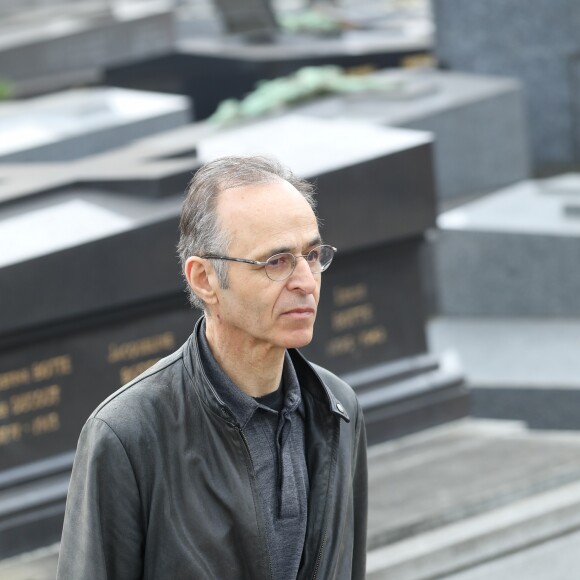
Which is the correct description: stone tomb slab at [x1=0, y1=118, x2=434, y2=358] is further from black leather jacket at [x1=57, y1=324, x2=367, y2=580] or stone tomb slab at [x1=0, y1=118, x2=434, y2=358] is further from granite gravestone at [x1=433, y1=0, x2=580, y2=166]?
granite gravestone at [x1=433, y1=0, x2=580, y2=166]

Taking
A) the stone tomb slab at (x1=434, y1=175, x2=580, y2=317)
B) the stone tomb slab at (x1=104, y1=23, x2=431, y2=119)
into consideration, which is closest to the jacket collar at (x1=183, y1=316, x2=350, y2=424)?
the stone tomb slab at (x1=434, y1=175, x2=580, y2=317)

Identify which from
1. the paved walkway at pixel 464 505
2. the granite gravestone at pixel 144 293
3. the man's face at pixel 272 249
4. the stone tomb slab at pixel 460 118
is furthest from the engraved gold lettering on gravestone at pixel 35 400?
the stone tomb slab at pixel 460 118

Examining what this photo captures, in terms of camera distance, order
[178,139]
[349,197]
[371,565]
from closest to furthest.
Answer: [371,565] → [349,197] → [178,139]

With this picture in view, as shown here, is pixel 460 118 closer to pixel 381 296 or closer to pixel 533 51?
pixel 533 51

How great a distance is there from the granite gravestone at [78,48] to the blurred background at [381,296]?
599 cm

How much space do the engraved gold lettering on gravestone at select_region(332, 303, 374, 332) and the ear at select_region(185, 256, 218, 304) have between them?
13.3 feet

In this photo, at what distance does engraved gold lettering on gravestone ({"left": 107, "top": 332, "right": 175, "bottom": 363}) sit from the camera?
19.4ft

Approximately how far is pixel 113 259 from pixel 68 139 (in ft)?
12.1

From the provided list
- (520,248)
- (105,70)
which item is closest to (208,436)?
(520,248)

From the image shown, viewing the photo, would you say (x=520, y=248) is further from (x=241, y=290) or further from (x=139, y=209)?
(x=241, y=290)

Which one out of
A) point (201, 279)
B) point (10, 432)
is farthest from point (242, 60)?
point (201, 279)

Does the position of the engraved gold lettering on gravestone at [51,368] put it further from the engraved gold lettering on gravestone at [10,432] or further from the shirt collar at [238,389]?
the shirt collar at [238,389]

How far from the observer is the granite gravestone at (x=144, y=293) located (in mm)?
5691

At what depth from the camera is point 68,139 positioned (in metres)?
9.30
